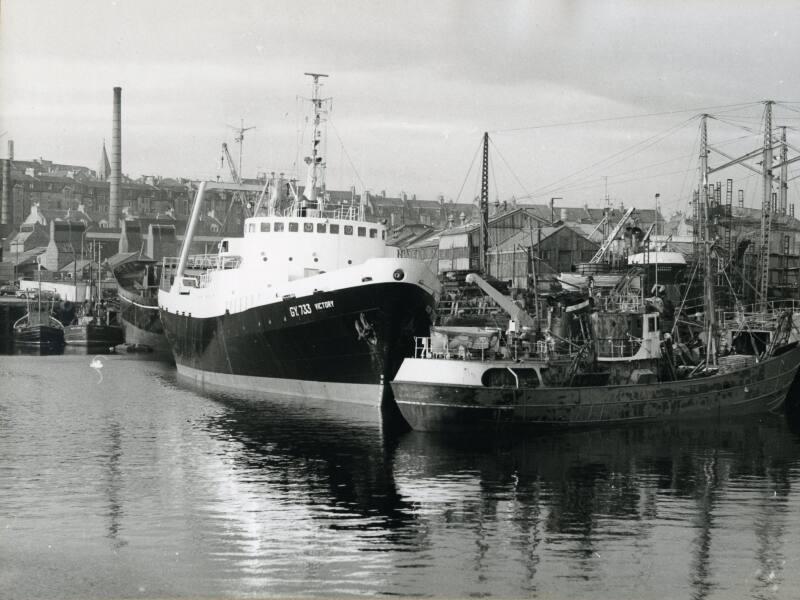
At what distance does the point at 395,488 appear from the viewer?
21516 mm

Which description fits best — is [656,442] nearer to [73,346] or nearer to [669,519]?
[669,519]

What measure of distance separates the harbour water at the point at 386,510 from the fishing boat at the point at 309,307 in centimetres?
355

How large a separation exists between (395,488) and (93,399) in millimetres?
22177

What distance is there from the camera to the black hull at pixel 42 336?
75.7 metres

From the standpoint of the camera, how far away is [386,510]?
19406 mm

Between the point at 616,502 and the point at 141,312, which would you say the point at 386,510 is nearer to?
the point at 616,502

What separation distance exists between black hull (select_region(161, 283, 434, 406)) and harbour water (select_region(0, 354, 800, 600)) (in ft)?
10.2

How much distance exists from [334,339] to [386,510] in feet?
53.3

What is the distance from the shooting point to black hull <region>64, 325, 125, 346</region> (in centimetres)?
7931

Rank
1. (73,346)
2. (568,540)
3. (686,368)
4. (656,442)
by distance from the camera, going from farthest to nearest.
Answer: (73,346)
(686,368)
(656,442)
(568,540)

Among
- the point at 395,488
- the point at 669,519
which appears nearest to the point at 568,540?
the point at 669,519

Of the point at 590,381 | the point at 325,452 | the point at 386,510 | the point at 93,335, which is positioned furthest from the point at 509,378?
the point at 93,335

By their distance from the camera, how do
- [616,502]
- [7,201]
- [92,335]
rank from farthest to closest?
[7,201] < [92,335] < [616,502]

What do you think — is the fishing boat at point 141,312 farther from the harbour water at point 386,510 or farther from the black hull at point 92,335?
the harbour water at point 386,510
